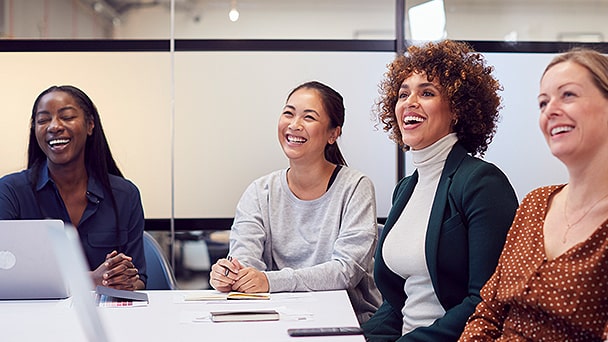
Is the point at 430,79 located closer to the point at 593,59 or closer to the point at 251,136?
the point at 593,59

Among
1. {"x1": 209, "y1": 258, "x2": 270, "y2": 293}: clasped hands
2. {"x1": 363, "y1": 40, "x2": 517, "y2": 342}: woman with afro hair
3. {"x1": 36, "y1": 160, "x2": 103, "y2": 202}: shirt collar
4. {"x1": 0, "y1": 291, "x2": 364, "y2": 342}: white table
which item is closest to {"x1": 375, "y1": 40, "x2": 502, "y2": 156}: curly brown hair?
{"x1": 363, "y1": 40, "x2": 517, "y2": 342}: woman with afro hair

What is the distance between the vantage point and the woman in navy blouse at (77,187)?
3.32 m

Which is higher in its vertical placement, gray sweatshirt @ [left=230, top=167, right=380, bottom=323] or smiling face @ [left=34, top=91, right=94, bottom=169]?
smiling face @ [left=34, top=91, right=94, bottom=169]

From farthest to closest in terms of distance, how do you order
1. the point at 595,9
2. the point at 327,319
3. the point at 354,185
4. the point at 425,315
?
the point at 595,9 → the point at 354,185 → the point at 425,315 → the point at 327,319

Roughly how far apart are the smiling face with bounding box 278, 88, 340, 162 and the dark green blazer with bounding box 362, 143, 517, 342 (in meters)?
0.83

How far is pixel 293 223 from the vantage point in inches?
122

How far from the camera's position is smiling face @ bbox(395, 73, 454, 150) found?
257 centimetres

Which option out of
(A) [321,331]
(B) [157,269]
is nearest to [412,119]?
(A) [321,331]

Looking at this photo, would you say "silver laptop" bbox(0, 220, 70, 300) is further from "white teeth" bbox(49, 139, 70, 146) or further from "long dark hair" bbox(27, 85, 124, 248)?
"white teeth" bbox(49, 139, 70, 146)

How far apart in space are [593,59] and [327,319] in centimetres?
100

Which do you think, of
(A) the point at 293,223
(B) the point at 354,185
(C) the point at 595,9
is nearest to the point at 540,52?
(C) the point at 595,9

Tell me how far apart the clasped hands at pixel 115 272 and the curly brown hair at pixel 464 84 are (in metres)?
1.22

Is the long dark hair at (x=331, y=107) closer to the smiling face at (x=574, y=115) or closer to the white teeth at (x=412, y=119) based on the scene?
the white teeth at (x=412, y=119)

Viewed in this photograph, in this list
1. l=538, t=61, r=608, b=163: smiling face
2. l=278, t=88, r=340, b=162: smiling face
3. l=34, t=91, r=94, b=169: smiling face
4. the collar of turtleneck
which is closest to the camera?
l=538, t=61, r=608, b=163: smiling face
